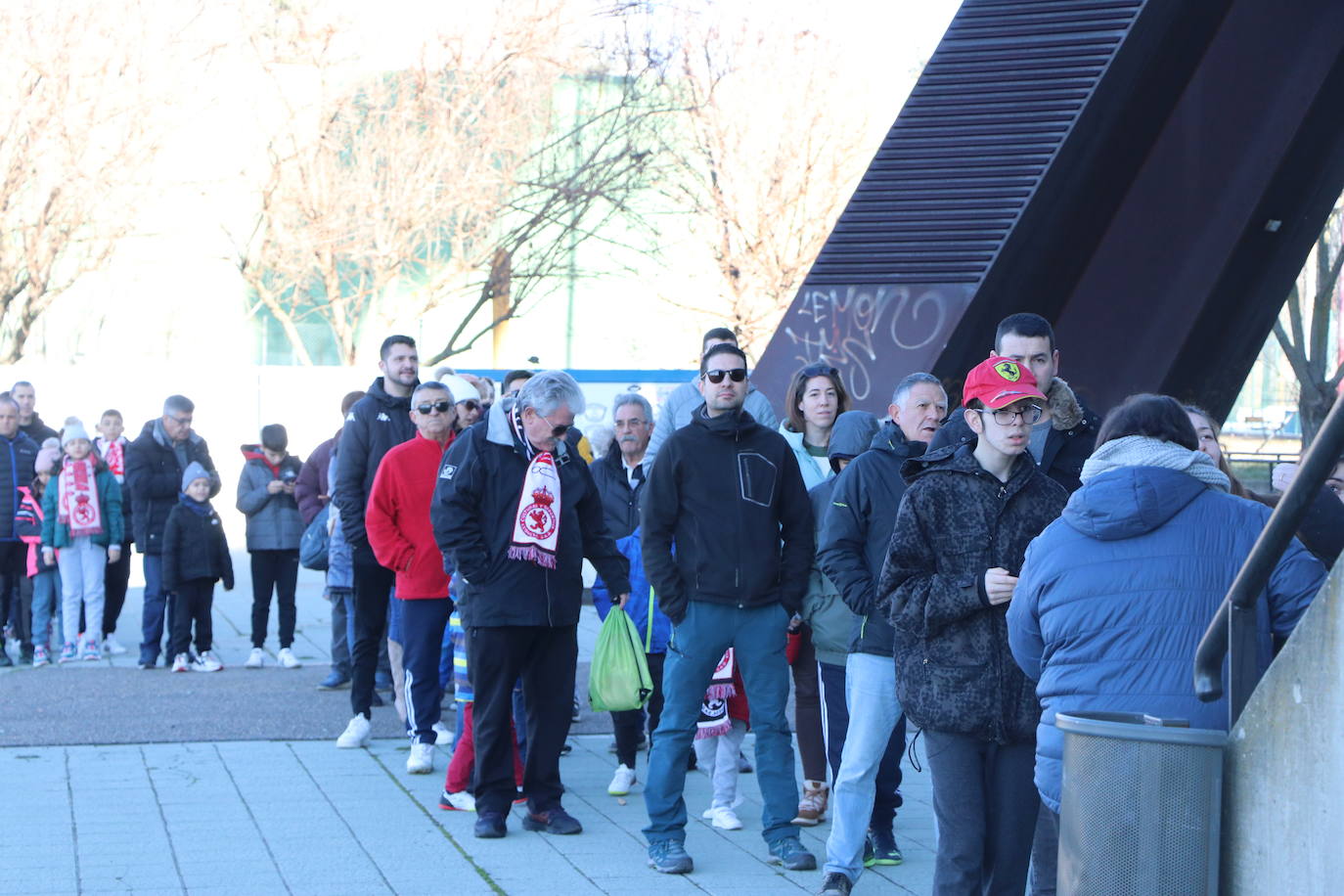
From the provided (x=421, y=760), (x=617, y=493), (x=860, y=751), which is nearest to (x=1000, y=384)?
(x=860, y=751)

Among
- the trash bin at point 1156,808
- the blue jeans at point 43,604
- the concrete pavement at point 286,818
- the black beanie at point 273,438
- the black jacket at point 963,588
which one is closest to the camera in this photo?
the trash bin at point 1156,808

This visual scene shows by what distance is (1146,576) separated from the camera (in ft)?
13.0

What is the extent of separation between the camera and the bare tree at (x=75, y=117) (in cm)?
2469

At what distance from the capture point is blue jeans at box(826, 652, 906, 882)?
5.74 meters

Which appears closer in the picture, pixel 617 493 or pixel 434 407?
pixel 434 407

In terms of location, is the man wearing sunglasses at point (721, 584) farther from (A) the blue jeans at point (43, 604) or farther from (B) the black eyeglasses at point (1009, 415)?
(A) the blue jeans at point (43, 604)

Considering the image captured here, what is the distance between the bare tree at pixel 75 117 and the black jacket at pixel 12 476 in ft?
46.8

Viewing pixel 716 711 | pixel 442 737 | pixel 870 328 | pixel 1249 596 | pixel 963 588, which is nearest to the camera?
pixel 1249 596

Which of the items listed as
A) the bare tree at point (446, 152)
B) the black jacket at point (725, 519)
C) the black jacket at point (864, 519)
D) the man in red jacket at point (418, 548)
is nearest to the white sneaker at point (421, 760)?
the man in red jacket at point (418, 548)

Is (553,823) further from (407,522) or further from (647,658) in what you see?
(407,522)

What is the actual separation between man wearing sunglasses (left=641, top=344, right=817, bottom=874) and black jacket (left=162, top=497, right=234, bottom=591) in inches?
229

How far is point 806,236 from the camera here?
2691 centimetres

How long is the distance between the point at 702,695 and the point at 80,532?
276 inches

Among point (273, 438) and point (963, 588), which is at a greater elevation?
point (273, 438)
